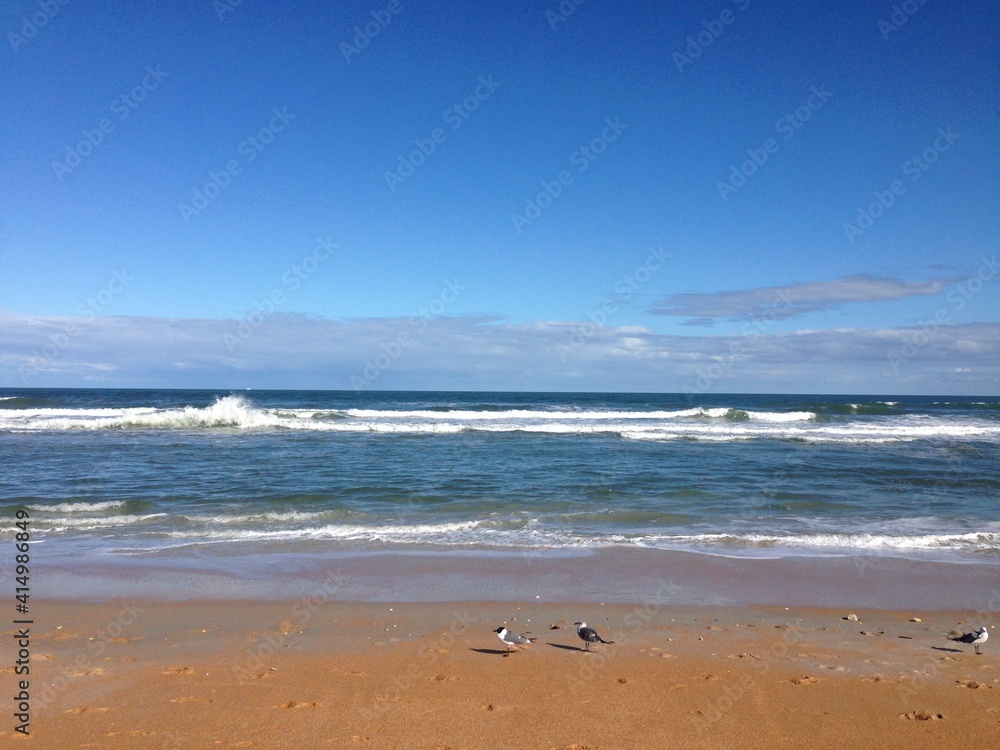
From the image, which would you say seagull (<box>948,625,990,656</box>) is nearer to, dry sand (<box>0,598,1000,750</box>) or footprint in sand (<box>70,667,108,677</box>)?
dry sand (<box>0,598,1000,750</box>)

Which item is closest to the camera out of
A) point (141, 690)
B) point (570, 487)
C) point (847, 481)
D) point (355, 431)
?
point (141, 690)

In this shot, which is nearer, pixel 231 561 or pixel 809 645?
pixel 809 645

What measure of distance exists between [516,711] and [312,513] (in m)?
8.07

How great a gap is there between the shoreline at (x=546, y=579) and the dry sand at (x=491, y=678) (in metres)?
0.37

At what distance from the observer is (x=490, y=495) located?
13453 millimetres

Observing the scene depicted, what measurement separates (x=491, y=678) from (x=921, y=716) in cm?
328

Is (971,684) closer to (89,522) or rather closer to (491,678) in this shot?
(491,678)

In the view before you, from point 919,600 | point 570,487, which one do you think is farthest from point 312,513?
point 919,600

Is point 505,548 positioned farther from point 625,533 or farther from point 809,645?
point 809,645

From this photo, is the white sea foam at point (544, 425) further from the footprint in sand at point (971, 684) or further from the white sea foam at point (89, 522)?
the footprint in sand at point (971, 684)

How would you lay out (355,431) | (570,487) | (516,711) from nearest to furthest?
(516,711)
(570,487)
(355,431)

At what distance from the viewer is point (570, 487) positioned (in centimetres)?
1438

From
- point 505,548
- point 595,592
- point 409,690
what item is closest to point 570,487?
point 505,548

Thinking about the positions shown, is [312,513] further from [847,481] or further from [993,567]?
[847,481]
